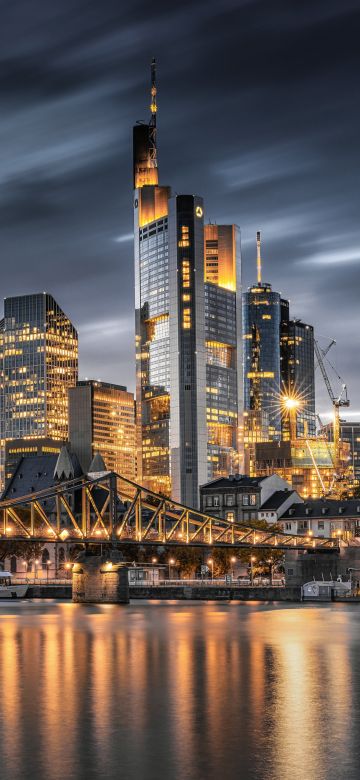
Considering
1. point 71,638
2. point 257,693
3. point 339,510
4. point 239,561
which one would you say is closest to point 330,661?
point 257,693

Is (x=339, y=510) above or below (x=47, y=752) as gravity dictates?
above

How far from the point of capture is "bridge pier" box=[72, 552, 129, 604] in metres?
127

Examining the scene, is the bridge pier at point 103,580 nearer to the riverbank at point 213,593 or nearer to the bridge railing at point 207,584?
the riverbank at point 213,593

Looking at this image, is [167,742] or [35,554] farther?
[35,554]

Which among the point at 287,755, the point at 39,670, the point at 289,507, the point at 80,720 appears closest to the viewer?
the point at 287,755

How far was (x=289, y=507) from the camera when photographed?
198m

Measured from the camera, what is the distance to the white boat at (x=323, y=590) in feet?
429

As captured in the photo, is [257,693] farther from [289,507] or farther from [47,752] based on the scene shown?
[289,507]

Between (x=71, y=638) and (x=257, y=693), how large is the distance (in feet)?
102

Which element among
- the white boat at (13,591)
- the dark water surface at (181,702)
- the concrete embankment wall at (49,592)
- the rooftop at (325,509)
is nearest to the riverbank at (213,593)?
the concrete embankment wall at (49,592)

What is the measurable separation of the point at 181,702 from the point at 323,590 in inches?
3263

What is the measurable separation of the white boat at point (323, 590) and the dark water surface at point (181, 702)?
125 feet

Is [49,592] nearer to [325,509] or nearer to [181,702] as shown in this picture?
[325,509]

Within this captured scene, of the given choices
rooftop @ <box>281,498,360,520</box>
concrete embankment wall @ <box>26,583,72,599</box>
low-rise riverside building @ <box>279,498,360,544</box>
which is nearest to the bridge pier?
concrete embankment wall @ <box>26,583,72,599</box>
